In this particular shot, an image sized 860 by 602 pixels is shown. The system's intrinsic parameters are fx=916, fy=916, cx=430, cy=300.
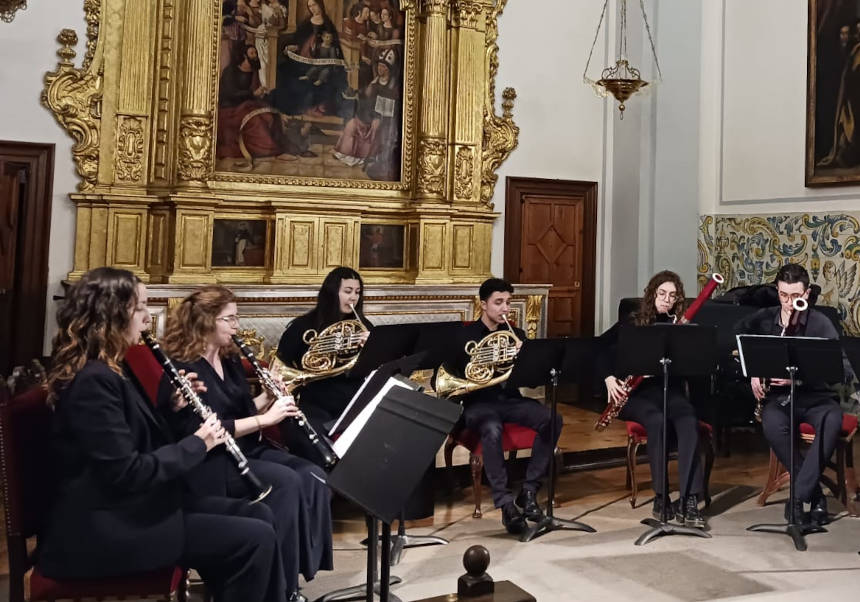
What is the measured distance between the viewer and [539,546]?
201 inches

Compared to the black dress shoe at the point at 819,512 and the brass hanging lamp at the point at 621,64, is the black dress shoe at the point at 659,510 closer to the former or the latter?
the black dress shoe at the point at 819,512

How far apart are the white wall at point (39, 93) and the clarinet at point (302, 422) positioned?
14.7 feet

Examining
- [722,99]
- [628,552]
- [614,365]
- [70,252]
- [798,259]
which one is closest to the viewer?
[628,552]

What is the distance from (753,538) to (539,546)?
1.28 meters

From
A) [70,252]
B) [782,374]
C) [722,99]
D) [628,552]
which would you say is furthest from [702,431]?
[70,252]

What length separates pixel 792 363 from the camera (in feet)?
17.2

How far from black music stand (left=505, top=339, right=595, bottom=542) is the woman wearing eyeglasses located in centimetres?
148

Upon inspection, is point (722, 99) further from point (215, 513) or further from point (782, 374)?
point (215, 513)

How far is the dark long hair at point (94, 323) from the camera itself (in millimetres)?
2992

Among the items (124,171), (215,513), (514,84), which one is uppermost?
(514,84)

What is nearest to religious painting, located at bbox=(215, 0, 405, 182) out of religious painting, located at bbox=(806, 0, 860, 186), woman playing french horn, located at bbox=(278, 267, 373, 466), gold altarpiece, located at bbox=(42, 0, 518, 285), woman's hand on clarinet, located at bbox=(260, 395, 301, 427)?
gold altarpiece, located at bbox=(42, 0, 518, 285)

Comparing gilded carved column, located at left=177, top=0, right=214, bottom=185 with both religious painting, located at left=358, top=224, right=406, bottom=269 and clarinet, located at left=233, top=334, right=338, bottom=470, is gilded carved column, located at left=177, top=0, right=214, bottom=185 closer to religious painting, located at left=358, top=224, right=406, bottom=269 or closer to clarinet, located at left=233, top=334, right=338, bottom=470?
religious painting, located at left=358, top=224, right=406, bottom=269

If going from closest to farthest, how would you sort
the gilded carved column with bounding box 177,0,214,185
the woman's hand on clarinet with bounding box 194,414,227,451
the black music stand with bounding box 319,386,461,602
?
the black music stand with bounding box 319,386,461,602, the woman's hand on clarinet with bounding box 194,414,227,451, the gilded carved column with bounding box 177,0,214,185

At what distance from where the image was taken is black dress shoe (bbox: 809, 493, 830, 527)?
548 centimetres
